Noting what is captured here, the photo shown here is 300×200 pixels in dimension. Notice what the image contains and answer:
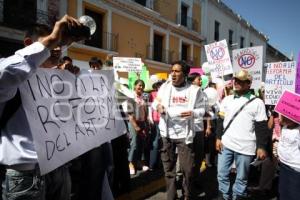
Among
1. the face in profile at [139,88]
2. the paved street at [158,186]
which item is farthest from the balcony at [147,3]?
the paved street at [158,186]

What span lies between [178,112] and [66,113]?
2158 mm

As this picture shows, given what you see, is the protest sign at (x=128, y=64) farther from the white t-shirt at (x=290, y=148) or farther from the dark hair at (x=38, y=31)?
the dark hair at (x=38, y=31)

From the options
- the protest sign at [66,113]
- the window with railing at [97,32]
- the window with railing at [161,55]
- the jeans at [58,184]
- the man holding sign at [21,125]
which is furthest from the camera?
the window with railing at [161,55]

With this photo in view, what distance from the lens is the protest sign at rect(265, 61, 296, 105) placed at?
557cm

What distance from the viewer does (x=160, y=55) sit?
2105 centimetres

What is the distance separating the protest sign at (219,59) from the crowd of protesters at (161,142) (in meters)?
0.65

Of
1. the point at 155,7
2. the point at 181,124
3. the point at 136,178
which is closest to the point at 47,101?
the point at 181,124

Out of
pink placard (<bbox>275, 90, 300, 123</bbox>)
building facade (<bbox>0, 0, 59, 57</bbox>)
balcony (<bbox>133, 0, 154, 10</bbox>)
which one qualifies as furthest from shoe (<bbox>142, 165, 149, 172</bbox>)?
balcony (<bbox>133, 0, 154, 10</bbox>)

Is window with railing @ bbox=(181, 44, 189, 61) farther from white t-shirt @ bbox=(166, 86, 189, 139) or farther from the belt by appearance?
the belt

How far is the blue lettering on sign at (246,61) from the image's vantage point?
6464mm

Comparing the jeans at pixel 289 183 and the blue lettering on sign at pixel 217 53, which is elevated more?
the blue lettering on sign at pixel 217 53

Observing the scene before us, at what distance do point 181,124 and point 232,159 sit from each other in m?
0.78

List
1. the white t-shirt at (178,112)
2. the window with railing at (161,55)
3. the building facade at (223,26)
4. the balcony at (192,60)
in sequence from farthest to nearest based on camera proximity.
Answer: the building facade at (223,26) → the balcony at (192,60) → the window with railing at (161,55) → the white t-shirt at (178,112)

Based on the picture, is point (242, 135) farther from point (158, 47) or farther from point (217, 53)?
point (158, 47)
